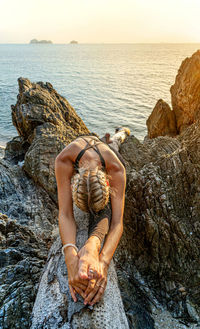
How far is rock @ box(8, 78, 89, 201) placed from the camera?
6531 millimetres

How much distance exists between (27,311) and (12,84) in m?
35.1

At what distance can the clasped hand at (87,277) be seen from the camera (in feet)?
8.69

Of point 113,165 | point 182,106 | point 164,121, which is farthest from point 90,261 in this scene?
point 164,121

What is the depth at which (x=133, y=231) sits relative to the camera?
4520 millimetres

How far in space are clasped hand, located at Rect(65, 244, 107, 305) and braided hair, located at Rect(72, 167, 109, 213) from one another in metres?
0.64

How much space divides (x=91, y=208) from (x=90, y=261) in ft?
2.55

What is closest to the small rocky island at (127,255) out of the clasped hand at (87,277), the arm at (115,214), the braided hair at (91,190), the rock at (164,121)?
the clasped hand at (87,277)

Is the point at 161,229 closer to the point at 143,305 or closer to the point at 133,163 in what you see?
the point at 143,305

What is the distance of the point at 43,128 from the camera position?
7688 millimetres

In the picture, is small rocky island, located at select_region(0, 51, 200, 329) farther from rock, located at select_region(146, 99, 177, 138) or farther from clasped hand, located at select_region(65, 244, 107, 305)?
rock, located at select_region(146, 99, 177, 138)

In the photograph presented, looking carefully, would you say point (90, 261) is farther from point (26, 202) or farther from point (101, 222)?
point (26, 202)

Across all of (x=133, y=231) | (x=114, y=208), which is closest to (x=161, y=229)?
(x=133, y=231)

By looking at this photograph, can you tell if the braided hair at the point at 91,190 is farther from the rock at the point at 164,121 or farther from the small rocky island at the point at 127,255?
the rock at the point at 164,121

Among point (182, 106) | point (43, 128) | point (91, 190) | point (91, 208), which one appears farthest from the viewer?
point (182, 106)
